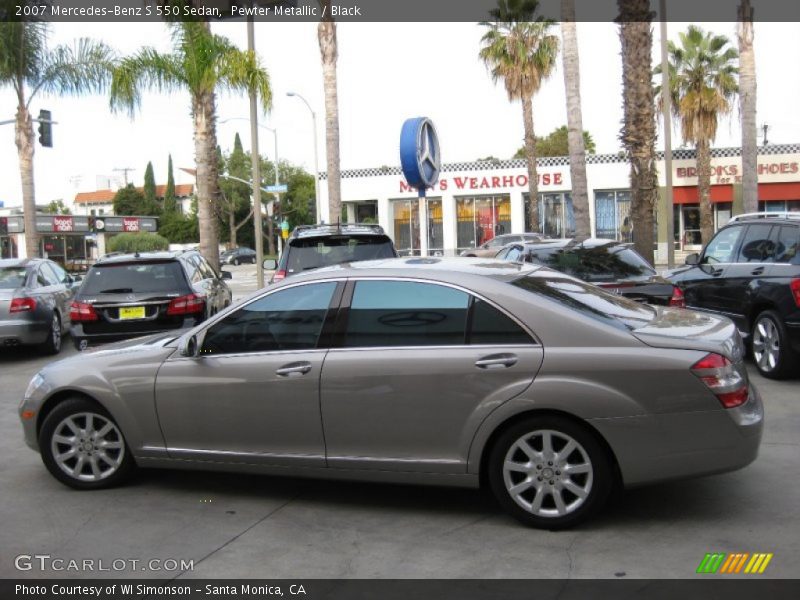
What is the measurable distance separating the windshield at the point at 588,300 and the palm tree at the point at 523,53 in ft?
96.9

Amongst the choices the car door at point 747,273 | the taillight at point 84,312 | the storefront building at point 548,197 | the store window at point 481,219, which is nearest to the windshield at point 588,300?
the car door at point 747,273

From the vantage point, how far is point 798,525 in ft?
15.8

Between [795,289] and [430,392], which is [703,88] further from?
[430,392]

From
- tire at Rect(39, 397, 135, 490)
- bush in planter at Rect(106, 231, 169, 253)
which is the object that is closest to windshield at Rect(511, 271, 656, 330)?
tire at Rect(39, 397, 135, 490)

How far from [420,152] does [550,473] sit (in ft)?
22.6

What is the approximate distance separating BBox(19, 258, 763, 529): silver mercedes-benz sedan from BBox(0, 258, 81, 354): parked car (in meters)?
Answer: 6.59

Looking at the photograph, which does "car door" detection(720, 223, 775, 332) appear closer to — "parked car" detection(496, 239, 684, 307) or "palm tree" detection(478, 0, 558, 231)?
"parked car" detection(496, 239, 684, 307)

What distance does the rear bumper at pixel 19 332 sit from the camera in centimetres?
1192

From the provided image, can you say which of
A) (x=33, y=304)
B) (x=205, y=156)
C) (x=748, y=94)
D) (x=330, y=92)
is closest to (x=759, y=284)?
(x=33, y=304)

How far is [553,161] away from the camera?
40812mm

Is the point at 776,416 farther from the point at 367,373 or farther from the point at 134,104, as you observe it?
the point at 134,104

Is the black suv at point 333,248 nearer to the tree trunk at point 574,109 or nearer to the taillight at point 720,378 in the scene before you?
the taillight at point 720,378
